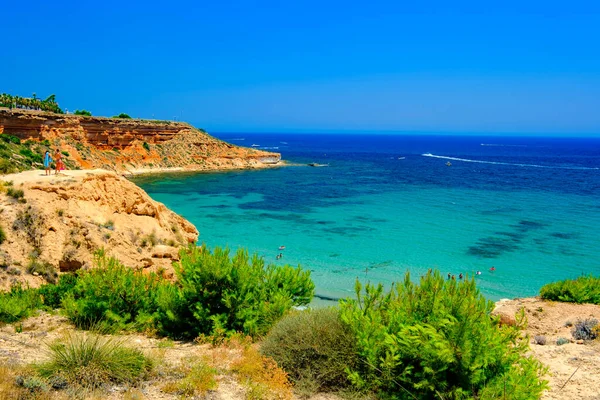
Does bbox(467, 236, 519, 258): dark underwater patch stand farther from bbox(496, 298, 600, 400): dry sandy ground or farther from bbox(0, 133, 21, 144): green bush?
bbox(0, 133, 21, 144): green bush

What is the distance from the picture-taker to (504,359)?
7320 millimetres

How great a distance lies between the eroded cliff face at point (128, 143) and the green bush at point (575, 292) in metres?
50.8

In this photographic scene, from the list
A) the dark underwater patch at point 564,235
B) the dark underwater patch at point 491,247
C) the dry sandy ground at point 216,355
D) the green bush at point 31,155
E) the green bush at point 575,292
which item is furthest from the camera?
the green bush at point 31,155

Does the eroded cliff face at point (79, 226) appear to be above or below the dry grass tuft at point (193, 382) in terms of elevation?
above

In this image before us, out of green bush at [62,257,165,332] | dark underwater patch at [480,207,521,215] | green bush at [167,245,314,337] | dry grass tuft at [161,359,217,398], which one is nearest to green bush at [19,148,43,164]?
green bush at [62,257,165,332]

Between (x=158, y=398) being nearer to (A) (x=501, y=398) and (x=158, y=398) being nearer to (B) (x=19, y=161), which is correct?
(A) (x=501, y=398)

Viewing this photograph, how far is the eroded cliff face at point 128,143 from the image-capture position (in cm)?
5494

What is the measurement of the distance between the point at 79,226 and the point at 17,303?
197 inches

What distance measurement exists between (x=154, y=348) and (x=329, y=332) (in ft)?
12.6

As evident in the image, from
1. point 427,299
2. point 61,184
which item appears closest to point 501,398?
point 427,299

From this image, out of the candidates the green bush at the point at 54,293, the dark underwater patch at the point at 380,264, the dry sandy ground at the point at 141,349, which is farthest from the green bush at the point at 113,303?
the dark underwater patch at the point at 380,264

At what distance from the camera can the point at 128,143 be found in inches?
2611

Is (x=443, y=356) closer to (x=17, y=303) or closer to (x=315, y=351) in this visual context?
(x=315, y=351)

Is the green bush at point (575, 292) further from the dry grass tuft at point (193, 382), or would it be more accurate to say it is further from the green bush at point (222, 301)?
the dry grass tuft at point (193, 382)
